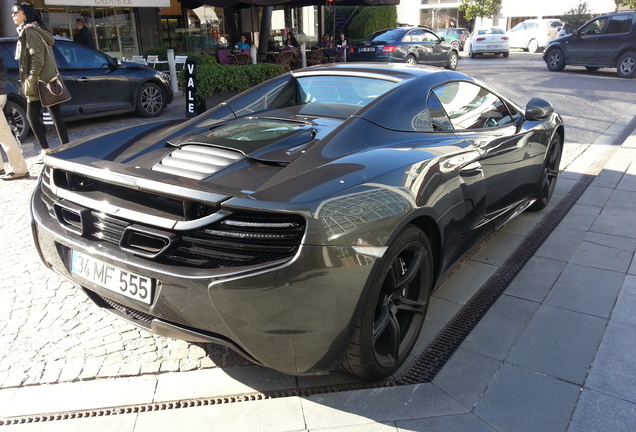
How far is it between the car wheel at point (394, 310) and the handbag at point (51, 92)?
5116 mm

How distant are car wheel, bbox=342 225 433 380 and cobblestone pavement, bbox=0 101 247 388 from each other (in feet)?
2.53

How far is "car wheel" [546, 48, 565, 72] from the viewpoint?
17.3 metres

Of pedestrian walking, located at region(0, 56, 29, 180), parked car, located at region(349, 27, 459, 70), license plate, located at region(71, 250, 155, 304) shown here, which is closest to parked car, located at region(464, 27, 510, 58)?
parked car, located at region(349, 27, 459, 70)

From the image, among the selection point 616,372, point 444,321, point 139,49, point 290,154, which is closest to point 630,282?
point 616,372

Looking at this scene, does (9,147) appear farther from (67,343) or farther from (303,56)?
(303,56)

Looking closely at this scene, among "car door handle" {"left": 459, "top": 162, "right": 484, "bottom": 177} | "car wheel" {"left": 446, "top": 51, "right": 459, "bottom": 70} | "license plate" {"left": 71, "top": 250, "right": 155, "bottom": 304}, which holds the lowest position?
"license plate" {"left": 71, "top": 250, "right": 155, "bottom": 304}

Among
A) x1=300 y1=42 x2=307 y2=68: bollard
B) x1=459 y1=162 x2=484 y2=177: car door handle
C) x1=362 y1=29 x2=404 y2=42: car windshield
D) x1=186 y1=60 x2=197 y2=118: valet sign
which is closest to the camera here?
x1=459 y1=162 x2=484 y2=177: car door handle

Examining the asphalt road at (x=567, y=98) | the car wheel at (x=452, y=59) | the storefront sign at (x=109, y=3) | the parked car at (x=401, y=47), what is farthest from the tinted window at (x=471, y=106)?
the car wheel at (x=452, y=59)

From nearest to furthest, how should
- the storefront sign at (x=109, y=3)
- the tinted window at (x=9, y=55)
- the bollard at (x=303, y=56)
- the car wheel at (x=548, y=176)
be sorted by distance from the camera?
the car wheel at (x=548, y=176) → the tinted window at (x=9, y=55) → the storefront sign at (x=109, y=3) → the bollard at (x=303, y=56)

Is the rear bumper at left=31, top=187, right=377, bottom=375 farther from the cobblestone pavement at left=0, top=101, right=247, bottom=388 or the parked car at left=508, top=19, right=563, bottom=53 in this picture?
the parked car at left=508, top=19, right=563, bottom=53

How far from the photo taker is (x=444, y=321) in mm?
3240

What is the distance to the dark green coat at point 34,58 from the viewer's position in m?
5.91

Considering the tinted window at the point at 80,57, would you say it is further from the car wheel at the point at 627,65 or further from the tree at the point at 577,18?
the tree at the point at 577,18

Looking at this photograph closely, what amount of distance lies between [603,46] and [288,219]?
1721cm
